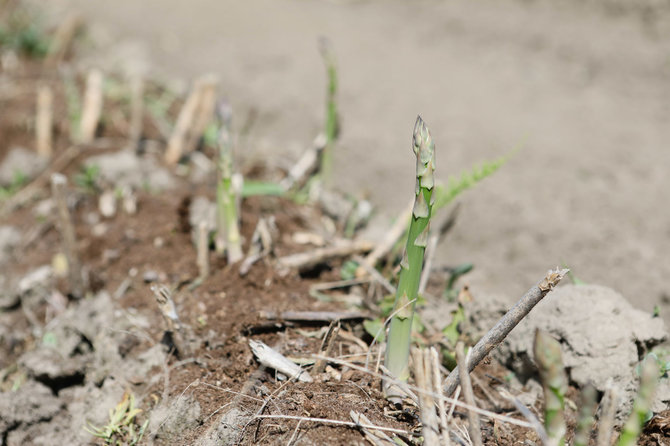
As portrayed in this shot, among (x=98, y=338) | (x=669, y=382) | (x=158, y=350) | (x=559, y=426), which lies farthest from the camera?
(x=98, y=338)

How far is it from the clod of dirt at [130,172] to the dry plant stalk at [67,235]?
710mm

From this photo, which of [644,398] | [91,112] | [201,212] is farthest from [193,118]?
[644,398]

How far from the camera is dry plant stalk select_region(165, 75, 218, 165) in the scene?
10.1 ft

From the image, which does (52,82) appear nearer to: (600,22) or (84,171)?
(84,171)

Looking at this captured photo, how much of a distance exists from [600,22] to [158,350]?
4.53 metres

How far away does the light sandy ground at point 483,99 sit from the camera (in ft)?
8.95

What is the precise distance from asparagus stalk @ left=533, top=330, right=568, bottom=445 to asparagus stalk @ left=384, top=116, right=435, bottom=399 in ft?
1.41

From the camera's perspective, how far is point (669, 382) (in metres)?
1.62

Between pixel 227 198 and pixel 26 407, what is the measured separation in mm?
968

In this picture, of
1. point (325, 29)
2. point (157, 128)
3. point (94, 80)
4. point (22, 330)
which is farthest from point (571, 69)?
point (22, 330)

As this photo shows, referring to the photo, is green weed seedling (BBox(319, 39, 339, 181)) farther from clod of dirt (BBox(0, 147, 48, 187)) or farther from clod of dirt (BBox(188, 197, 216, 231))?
clod of dirt (BBox(0, 147, 48, 187))

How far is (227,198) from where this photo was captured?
2094 millimetres

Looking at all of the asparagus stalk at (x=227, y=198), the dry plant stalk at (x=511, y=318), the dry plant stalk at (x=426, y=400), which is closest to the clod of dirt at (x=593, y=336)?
the dry plant stalk at (x=511, y=318)

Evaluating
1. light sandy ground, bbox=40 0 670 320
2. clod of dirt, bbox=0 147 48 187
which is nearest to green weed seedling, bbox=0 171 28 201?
clod of dirt, bbox=0 147 48 187
